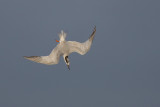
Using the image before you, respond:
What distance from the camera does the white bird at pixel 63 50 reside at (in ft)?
51.6

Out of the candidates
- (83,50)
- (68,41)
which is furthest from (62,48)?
(83,50)

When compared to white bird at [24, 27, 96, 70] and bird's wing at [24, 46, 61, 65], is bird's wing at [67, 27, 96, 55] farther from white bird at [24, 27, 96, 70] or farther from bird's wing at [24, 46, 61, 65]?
bird's wing at [24, 46, 61, 65]

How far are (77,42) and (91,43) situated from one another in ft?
3.43

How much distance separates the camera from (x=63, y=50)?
15914 mm

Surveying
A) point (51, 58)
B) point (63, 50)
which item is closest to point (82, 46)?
point (63, 50)

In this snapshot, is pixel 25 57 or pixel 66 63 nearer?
pixel 25 57

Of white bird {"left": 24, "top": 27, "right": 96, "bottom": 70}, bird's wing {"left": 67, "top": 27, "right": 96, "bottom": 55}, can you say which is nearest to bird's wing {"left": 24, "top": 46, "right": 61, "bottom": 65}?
white bird {"left": 24, "top": 27, "right": 96, "bottom": 70}

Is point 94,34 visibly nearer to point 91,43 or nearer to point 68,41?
point 91,43

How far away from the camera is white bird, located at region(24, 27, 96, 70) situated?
15.7m

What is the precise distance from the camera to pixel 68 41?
1603 centimetres

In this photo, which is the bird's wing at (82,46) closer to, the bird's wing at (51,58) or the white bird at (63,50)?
the white bird at (63,50)

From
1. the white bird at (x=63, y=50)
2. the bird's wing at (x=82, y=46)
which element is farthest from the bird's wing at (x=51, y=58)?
the bird's wing at (x=82, y=46)

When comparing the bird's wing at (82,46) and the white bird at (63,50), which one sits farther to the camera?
the bird's wing at (82,46)

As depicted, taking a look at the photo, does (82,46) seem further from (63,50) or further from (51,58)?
(51,58)
